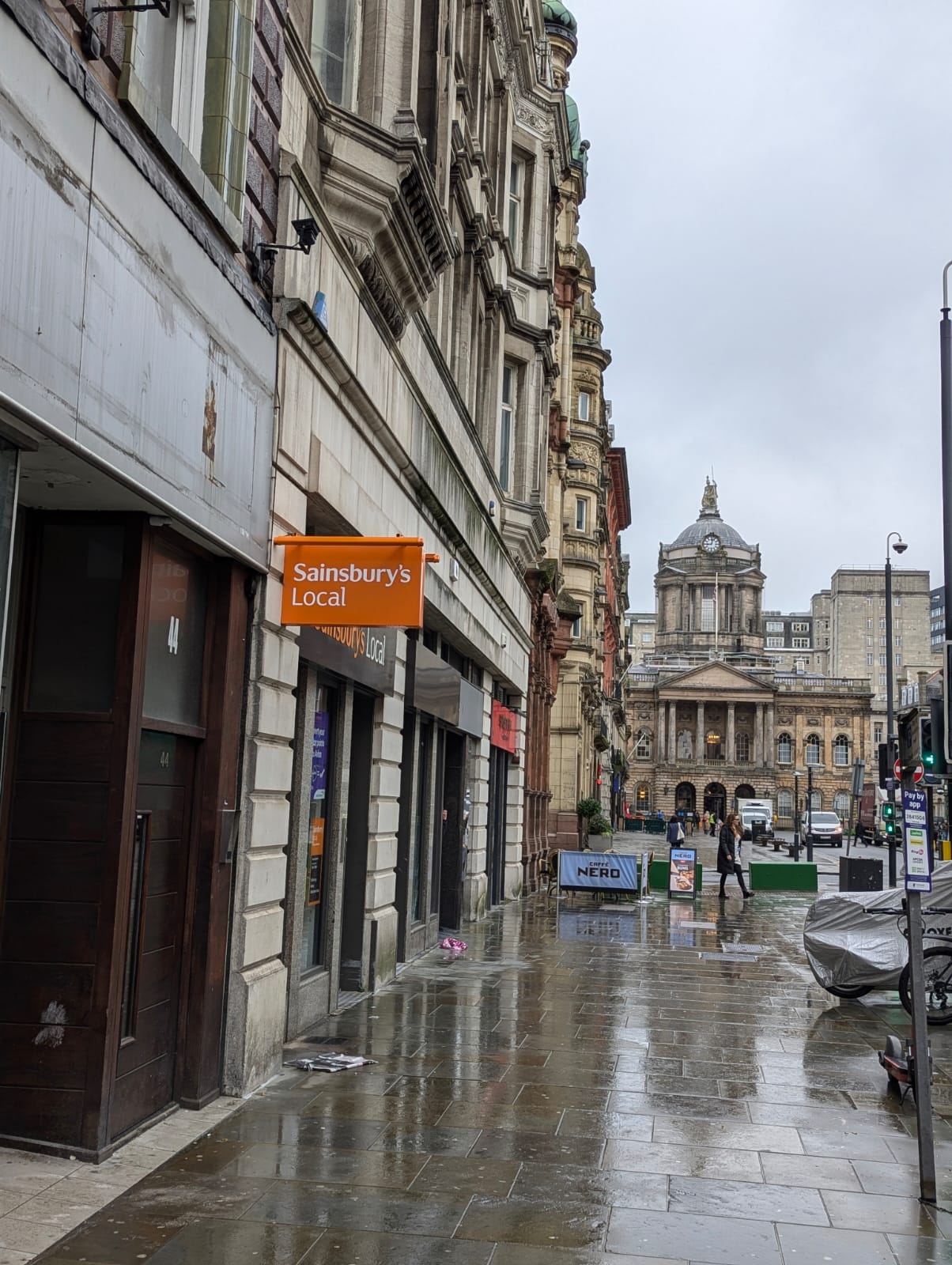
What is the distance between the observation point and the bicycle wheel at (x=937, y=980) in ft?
41.0

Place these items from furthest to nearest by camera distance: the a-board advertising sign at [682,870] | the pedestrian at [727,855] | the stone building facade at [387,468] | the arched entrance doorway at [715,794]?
1. the arched entrance doorway at [715,794]
2. the pedestrian at [727,855]
3. the a-board advertising sign at [682,870]
4. the stone building facade at [387,468]

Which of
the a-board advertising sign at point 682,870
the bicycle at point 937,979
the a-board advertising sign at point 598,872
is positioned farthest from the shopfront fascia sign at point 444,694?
the a-board advertising sign at point 682,870

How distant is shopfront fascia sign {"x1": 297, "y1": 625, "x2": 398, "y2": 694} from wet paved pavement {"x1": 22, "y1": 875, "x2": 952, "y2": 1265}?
9.75 feet

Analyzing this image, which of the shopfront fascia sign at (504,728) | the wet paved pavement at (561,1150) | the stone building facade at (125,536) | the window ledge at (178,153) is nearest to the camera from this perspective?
the stone building facade at (125,536)

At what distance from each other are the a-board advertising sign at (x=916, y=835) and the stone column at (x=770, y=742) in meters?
133

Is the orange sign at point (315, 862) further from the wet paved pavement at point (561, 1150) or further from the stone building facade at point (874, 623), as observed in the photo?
the stone building facade at point (874, 623)

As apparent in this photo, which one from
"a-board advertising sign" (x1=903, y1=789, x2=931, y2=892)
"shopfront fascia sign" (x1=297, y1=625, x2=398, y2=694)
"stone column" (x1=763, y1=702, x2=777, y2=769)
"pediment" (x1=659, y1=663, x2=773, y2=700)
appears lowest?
"a-board advertising sign" (x1=903, y1=789, x2=931, y2=892)

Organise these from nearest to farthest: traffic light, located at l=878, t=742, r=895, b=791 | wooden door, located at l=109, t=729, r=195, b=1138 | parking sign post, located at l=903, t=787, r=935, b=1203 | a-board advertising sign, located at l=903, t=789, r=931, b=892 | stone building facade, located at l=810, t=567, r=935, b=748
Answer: parking sign post, located at l=903, t=787, r=935, b=1203
wooden door, located at l=109, t=729, r=195, b=1138
a-board advertising sign, located at l=903, t=789, r=931, b=892
traffic light, located at l=878, t=742, r=895, b=791
stone building facade, located at l=810, t=567, r=935, b=748

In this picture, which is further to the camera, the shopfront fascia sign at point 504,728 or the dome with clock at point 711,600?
the dome with clock at point 711,600

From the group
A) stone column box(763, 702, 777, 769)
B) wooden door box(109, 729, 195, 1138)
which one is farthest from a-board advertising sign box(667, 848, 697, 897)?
stone column box(763, 702, 777, 769)

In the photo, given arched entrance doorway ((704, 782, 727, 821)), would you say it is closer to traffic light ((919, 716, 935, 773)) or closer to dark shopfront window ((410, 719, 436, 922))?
dark shopfront window ((410, 719, 436, 922))

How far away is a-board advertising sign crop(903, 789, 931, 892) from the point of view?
309 inches

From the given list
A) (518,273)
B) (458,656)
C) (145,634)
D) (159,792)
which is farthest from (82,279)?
(518,273)

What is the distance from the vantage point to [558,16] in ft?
112
